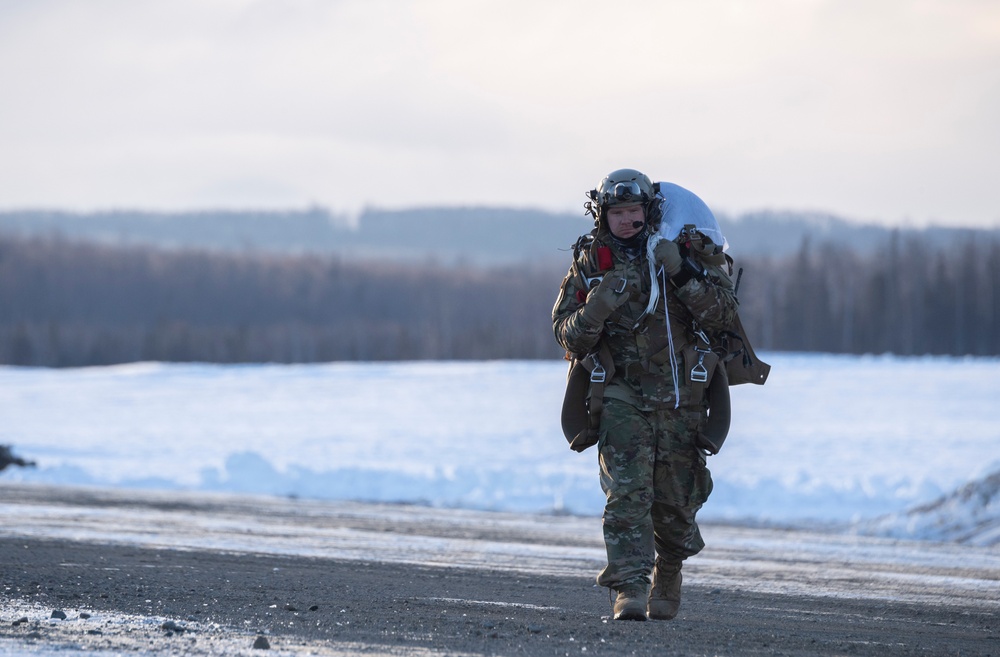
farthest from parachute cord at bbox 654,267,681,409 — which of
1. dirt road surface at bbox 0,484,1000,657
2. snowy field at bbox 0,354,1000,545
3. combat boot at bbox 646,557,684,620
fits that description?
snowy field at bbox 0,354,1000,545

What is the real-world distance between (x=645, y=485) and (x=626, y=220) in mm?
1227

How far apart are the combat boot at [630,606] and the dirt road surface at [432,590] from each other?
0.21 ft

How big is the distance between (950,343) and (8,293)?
253 feet

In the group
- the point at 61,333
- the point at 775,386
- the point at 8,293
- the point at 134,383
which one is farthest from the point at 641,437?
the point at 8,293

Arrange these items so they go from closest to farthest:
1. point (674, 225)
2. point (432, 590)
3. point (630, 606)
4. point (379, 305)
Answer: point (630, 606) → point (674, 225) → point (432, 590) → point (379, 305)

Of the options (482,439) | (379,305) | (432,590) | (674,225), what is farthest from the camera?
(379,305)

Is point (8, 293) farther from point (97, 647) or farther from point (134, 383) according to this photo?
point (97, 647)

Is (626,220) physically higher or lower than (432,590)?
higher

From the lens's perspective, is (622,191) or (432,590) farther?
(432,590)

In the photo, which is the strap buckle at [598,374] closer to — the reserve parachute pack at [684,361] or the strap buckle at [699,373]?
the reserve parachute pack at [684,361]

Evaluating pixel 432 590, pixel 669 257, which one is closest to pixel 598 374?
pixel 669 257

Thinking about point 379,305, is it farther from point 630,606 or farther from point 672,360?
point 630,606

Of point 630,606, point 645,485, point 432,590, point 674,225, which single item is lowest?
point 432,590

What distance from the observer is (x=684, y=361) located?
6.17 metres
